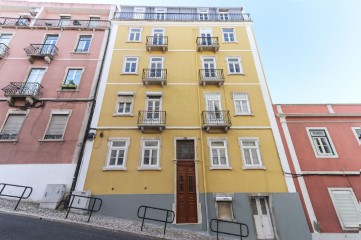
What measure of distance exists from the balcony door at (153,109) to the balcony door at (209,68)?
4.09 m

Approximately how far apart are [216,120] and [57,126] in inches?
416

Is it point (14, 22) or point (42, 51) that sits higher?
point (14, 22)

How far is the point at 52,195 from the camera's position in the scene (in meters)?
11.0

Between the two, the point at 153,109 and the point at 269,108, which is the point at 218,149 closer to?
the point at 269,108

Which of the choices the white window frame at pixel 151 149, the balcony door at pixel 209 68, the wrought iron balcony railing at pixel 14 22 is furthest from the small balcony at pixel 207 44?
the wrought iron balcony railing at pixel 14 22

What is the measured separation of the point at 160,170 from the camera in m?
12.3

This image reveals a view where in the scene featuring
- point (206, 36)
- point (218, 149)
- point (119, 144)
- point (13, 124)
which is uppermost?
point (206, 36)

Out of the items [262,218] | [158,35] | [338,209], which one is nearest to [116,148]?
[262,218]

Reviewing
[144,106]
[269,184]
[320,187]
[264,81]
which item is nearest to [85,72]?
[144,106]

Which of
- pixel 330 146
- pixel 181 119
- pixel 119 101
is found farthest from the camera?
pixel 119 101

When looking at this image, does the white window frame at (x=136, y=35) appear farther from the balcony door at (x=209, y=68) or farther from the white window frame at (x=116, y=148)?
the white window frame at (x=116, y=148)

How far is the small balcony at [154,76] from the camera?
50.1ft

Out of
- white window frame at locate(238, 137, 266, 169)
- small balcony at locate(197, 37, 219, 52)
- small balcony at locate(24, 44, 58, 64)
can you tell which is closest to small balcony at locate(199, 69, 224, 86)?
small balcony at locate(197, 37, 219, 52)

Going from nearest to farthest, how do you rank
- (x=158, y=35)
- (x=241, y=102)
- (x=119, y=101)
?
1. (x=119, y=101)
2. (x=241, y=102)
3. (x=158, y=35)
